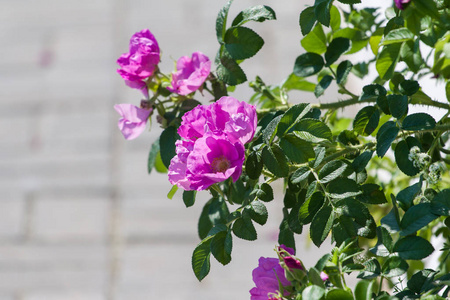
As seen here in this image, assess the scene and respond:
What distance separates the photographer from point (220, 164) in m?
0.49

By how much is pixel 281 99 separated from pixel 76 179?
1298 mm

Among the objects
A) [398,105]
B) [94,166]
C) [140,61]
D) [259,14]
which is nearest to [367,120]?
[398,105]

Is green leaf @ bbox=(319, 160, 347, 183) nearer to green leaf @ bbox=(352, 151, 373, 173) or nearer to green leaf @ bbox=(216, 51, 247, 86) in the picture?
green leaf @ bbox=(352, 151, 373, 173)

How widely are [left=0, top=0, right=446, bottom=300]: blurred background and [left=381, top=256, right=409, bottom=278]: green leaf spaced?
44.2 inches

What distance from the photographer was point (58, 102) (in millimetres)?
2090

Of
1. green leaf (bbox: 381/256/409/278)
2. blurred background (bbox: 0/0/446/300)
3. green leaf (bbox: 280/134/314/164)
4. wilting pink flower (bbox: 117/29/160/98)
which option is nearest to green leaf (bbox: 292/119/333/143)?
green leaf (bbox: 280/134/314/164)

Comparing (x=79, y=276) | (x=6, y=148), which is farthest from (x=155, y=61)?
(x=6, y=148)

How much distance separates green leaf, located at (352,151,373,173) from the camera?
52 cm

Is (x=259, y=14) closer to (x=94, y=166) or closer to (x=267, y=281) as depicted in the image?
(x=267, y=281)

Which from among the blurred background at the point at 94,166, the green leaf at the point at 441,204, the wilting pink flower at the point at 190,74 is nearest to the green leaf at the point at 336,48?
the wilting pink flower at the point at 190,74

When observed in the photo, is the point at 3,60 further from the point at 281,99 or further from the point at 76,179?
the point at 281,99

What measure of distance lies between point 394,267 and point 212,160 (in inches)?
6.1

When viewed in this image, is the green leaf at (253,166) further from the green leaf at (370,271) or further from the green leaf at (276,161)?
the green leaf at (370,271)

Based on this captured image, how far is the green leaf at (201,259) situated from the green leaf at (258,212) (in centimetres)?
4
